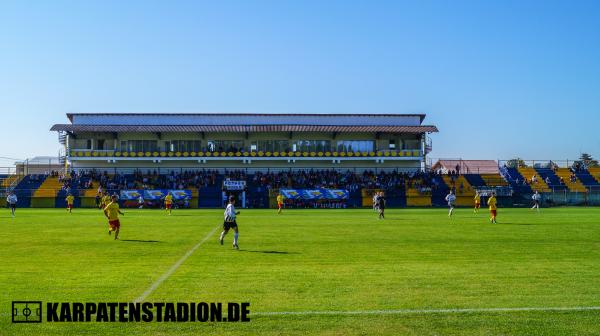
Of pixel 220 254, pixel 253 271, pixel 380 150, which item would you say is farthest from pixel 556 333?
pixel 380 150

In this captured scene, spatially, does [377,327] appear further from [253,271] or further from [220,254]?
[220,254]

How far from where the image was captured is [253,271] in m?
13.5

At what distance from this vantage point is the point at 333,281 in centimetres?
1202

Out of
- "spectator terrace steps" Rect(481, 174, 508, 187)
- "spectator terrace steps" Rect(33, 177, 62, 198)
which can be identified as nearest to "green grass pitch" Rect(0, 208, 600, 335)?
"spectator terrace steps" Rect(33, 177, 62, 198)

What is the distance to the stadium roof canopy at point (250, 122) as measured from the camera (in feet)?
239

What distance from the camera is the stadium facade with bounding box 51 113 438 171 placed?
7256 cm

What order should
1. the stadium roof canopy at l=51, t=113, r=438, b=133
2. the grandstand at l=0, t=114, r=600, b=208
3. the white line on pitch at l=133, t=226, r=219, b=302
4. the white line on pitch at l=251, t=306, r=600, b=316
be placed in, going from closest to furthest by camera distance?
1. the white line on pitch at l=251, t=306, r=600, b=316
2. the white line on pitch at l=133, t=226, r=219, b=302
3. the grandstand at l=0, t=114, r=600, b=208
4. the stadium roof canopy at l=51, t=113, r=438, b=133

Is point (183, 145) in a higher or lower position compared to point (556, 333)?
higher

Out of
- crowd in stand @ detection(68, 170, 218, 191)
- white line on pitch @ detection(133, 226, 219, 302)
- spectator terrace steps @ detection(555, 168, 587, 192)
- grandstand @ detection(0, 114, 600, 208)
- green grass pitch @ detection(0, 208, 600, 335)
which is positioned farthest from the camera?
spectator terrace steps @ detection(555, 168, 587, 192)

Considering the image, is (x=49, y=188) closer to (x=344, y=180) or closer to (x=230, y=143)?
(x=230, y=143)

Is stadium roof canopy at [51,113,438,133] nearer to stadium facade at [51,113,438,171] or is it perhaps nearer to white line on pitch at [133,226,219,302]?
stadium facade at [51,113,438,171]

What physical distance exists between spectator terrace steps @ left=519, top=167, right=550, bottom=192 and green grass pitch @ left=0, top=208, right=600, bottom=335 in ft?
161

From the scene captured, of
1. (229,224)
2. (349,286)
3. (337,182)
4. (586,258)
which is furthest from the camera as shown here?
(337,182)

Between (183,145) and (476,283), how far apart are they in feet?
→ 216
